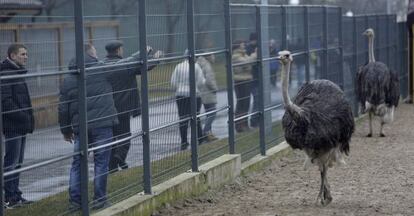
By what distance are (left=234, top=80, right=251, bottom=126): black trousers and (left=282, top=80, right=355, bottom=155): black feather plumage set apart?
1.81 meters

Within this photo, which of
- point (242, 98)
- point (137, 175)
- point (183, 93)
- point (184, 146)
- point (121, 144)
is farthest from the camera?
point (242, 98)

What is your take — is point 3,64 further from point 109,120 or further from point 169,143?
point 169,143

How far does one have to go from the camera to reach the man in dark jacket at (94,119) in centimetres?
695

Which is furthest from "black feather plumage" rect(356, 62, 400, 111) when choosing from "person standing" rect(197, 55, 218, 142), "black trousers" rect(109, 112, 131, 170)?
"black trousers" rect(109, 112, 131, 170)

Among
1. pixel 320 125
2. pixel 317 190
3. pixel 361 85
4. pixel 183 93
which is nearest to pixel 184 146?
pixel 183 93

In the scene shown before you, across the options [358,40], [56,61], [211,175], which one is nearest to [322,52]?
[358,40]

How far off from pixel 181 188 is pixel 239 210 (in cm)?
57

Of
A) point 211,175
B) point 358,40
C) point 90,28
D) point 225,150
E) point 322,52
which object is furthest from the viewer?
point 358,40

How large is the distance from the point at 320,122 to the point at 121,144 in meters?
2.15

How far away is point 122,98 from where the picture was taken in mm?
8008

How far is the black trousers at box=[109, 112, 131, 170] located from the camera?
7879 millimetres

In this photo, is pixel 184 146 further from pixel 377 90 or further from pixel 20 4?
pixel 377 90

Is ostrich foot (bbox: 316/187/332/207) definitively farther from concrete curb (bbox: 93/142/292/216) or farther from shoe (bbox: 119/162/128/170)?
shoe (bbox: 119/162/128/170)

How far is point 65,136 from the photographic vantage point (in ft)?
22.8
